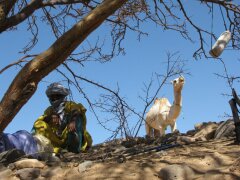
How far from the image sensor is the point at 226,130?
224 inches

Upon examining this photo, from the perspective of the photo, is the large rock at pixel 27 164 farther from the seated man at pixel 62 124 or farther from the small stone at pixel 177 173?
the seated man at pixel 62 124

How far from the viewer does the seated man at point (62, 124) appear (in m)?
6.86

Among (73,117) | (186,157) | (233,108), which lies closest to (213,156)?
(186,157)

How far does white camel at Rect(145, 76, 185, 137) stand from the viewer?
9523 mm

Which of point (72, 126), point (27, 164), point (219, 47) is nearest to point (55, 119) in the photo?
point (72, 126)

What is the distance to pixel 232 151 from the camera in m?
4.55

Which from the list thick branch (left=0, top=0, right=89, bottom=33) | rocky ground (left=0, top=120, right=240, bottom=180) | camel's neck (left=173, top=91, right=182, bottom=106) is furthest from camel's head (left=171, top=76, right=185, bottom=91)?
thick branch (left=0, top=0, right=89, bottom=33)

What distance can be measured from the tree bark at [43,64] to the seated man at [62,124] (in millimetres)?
3442

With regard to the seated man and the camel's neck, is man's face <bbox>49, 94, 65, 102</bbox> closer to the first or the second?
the seated man

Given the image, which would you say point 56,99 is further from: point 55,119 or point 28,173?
point 28,173

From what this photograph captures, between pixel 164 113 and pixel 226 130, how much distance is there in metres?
4.94

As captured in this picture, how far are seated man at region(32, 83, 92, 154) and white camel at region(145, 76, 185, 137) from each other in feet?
9.18

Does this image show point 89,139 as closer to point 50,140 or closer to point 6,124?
Answer: point 50,140

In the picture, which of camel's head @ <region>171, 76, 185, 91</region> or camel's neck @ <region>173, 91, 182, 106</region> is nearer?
camel's head @ <region>171, 76, 185, 91</region>
